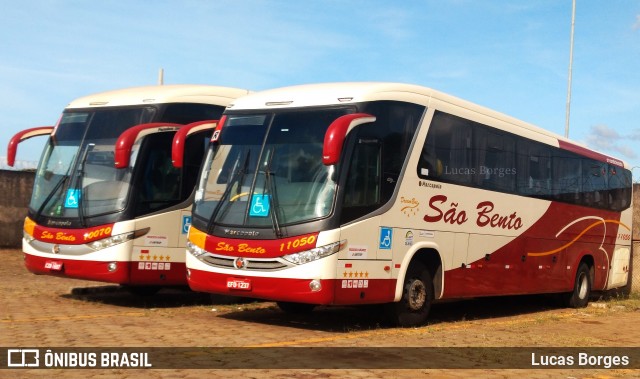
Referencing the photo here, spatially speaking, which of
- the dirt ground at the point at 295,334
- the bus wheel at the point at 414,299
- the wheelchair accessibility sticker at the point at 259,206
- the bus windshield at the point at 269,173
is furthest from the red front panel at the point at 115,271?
the bus wheel at the point at 414,299

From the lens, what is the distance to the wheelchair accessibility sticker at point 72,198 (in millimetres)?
14477

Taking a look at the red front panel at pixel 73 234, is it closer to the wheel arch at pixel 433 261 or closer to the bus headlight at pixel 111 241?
the bus headlight at pixel 111 241

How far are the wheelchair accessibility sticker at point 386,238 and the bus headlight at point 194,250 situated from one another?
2.58m

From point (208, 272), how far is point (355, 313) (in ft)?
12.1

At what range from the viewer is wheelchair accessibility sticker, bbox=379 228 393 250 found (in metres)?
12.3

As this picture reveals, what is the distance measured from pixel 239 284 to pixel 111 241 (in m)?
3.13

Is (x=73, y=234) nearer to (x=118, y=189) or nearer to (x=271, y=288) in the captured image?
(x=118, y=189)

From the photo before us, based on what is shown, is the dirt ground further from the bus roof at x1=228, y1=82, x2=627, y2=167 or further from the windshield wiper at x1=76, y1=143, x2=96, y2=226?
the bus roof at x1=228, y1=82, x2=627, y2=167

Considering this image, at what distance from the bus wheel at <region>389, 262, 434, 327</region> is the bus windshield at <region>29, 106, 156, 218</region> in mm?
4870

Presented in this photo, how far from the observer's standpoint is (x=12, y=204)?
2608 centimetres

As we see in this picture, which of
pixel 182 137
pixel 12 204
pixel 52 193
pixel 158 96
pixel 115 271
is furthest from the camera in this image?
pixel 12 204

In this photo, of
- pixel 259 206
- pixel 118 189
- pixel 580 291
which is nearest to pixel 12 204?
pixel 118 189

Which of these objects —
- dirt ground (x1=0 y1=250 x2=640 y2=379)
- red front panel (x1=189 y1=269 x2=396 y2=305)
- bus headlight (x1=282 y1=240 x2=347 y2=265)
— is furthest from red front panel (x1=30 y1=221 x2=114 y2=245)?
bus headlight (x1=282 y1=240 x2=347 y2=265)

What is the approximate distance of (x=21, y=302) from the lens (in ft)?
48.3
